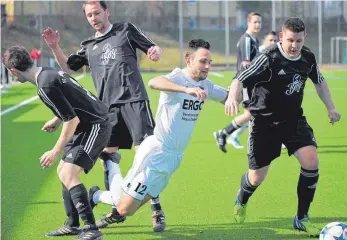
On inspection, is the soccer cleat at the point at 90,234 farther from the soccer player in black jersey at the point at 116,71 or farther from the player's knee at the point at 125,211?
the soccer player in black jersey at the point at 116,71

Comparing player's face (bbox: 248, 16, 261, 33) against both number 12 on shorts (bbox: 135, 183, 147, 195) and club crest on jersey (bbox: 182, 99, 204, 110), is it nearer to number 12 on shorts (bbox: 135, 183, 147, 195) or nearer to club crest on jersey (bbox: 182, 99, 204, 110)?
club crest on jersey (bbox: 182, 99, 204, 110)

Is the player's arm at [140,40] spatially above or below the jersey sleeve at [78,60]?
above

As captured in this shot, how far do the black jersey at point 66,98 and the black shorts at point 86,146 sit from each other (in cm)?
7

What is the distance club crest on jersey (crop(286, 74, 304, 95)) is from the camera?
23.7 ft

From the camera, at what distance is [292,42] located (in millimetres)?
6992

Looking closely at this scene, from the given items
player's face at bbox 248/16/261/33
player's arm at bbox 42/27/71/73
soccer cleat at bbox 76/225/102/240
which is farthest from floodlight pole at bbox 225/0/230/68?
soccer cleat at bbox 76/225/102/240

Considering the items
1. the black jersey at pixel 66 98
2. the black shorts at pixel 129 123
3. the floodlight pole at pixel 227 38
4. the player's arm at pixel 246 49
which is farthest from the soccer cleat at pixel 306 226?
the floodlight pole at pixel 227 38

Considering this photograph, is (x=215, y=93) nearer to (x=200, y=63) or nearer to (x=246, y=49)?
(x=200, y=63)

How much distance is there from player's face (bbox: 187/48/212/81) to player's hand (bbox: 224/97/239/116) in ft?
1.15

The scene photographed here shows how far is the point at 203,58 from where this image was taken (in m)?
6.68

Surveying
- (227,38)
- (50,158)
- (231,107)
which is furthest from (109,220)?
(227,38)

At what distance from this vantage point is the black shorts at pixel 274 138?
7.21m

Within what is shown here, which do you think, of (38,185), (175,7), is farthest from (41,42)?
(38,185)

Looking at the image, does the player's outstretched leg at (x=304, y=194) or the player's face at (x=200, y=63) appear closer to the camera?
the player's face at (x=200, y=63)
